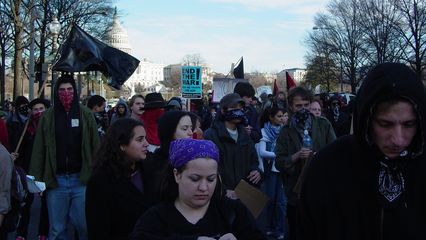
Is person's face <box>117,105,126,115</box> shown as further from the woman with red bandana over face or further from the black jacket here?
the black jacket

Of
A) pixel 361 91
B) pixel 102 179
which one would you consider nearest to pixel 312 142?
pixel 102 179

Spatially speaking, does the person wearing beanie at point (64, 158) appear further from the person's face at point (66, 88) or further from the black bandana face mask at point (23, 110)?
the black bandana face mask at point (23, 110)

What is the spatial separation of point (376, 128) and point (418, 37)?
1694 inches

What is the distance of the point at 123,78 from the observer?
7.38 meters

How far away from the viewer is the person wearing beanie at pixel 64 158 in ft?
19.7

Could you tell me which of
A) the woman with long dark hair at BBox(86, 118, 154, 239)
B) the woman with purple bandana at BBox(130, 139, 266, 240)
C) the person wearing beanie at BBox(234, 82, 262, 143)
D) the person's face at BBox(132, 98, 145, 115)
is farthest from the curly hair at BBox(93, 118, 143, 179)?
the person's face at BBox(132, 98, 145, 115)

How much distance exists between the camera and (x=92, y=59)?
23.3ft

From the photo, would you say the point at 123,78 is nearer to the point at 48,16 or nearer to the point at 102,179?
the point at 102,179

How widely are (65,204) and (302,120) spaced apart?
2585 mm

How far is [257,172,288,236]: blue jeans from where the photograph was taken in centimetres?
828

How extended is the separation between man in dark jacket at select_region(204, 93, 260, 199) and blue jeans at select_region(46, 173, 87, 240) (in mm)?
1477

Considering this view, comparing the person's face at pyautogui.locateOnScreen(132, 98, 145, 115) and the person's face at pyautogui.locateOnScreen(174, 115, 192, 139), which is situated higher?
the person's face at pyautogui.locateOnScreen(132, 98, 145, 115)

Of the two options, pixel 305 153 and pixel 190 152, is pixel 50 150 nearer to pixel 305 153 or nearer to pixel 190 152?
pixel 305 153

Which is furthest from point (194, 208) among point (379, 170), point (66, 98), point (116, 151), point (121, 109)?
point (121, 109)
